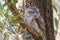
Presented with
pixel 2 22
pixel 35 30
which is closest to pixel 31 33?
pixel 35 30

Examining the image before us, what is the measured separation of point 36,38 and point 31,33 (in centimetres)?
4

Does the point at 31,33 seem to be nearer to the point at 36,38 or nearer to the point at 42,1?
the point at 36,38

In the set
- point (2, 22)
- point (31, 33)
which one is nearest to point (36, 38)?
point (31, 33)

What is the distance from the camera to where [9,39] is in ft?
2.76

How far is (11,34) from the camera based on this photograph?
32.2 inches

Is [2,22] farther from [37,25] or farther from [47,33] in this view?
[47,33]

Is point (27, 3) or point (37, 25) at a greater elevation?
point (27, 3)

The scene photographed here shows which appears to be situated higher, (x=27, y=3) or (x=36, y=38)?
(x=27, y=3)

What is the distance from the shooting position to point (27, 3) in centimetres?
88

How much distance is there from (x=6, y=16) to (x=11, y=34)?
0.12 m

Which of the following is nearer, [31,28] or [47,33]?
[31,28]

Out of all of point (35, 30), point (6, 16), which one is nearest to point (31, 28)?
point (35, 30)

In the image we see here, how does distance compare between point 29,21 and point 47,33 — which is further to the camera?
point 47,33

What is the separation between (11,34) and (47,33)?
211mm
